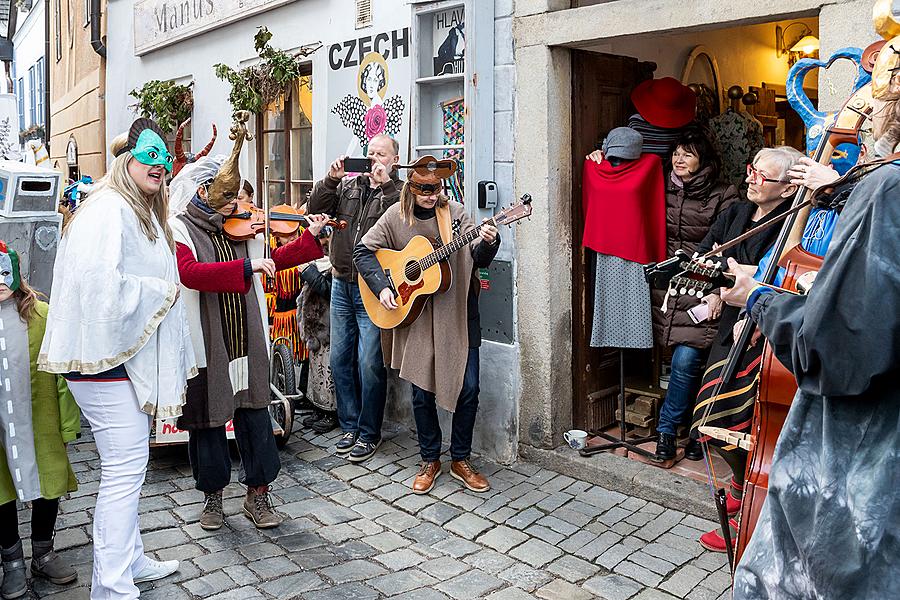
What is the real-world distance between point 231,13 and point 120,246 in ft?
18.0

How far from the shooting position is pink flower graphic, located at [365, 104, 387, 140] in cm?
654

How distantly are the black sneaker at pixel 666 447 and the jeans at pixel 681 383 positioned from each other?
28 mm

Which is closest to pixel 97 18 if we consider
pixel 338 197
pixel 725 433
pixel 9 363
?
pixel 338 197

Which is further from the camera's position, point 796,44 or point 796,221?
point 796,44

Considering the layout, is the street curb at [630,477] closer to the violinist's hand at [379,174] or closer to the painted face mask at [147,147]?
the violinist's hand at [379,174]

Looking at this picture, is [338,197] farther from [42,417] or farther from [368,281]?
[42,417]

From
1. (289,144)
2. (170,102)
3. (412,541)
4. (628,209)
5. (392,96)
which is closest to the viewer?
(412,541)

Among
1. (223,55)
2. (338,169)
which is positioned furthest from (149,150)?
(223,55)

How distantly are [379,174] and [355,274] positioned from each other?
64 cm

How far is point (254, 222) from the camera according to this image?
15.2 feet

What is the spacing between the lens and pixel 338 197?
593 centimetres

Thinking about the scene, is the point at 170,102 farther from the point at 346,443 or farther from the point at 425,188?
the point at 425,188

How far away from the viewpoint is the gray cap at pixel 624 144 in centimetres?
526

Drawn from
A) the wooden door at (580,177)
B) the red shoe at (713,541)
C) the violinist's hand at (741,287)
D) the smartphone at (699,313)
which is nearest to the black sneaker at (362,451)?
the wooden door at (580,177)
